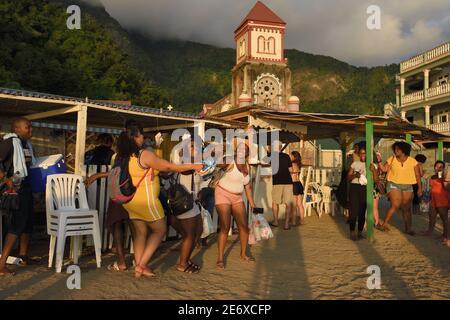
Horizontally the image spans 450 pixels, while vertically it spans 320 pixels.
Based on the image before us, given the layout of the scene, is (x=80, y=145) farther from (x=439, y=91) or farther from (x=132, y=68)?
(x=132, y=68)

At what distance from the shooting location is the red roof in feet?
134

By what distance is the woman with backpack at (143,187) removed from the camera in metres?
4.18

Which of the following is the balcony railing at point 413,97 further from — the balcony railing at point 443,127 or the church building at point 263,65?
the church building at point 263,65

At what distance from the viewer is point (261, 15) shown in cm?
4153

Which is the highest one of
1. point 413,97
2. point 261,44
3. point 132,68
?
point 261,44

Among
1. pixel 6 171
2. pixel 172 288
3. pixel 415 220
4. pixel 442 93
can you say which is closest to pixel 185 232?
pixel 172 288

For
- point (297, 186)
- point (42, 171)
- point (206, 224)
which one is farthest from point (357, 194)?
point (42, 171)

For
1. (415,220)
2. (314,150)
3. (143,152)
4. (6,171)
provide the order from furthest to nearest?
(314,150)
(415,220)
(6,171)
(143,152)

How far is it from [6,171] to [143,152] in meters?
1.67

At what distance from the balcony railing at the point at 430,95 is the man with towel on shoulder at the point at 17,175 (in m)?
30.8

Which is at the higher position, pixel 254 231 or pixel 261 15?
pixel 261 15

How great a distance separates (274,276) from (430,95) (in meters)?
31.0
